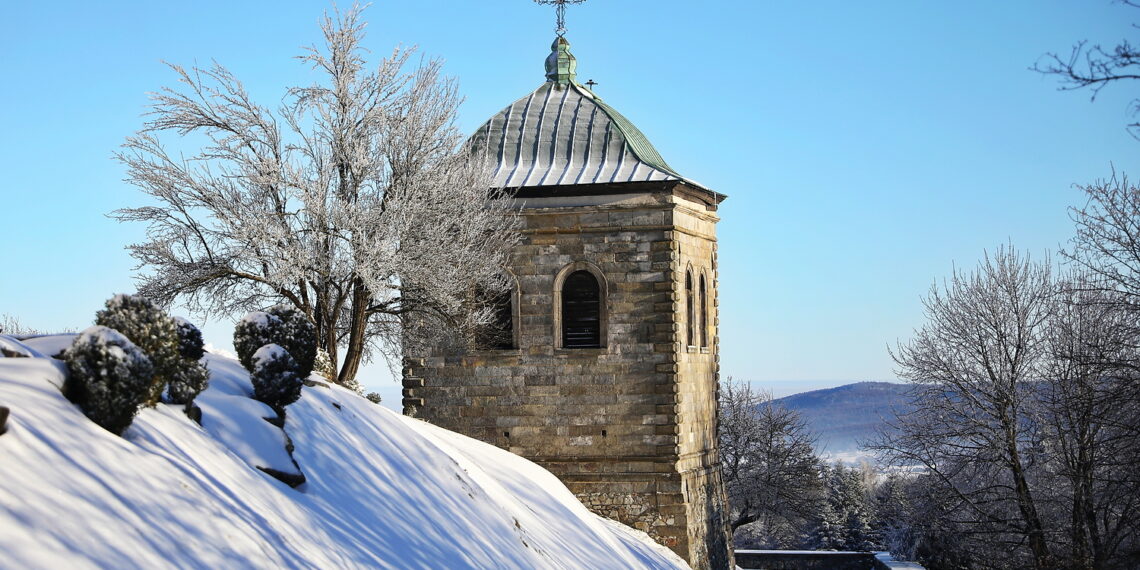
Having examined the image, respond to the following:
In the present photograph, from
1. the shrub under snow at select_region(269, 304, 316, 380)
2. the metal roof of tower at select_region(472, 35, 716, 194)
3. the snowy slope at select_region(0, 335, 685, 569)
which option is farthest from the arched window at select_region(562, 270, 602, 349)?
the shrub under snow at select_region(269, 304, 316, 380)

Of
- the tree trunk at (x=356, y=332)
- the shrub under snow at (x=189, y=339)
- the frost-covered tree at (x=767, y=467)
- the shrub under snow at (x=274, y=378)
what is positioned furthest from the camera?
the frost-covered tree at (x=767, y=467)

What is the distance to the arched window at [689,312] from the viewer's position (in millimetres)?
23359

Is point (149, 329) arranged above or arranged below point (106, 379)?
above

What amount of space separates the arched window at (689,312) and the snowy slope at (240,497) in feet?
25.5

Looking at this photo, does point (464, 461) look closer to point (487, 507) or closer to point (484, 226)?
point (487, 507)

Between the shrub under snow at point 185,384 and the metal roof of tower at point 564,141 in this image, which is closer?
the shrub under snow at point 185,384

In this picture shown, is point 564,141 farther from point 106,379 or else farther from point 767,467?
point 767,467

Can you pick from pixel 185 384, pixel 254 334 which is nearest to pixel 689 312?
pixel 254 334

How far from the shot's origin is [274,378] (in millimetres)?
11953

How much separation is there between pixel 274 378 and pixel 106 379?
3.12m

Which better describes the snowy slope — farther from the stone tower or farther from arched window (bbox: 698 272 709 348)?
arched window (bbox: 698 272 709 348)

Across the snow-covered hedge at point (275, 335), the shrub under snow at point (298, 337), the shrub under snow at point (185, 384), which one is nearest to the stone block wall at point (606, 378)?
the shrub under snow at point (298, 337)

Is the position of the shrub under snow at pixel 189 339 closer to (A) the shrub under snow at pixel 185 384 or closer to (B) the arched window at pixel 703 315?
(A) the shrub under snow at pixel 185 384

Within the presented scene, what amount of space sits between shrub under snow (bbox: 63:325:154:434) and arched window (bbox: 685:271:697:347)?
50.0ft
